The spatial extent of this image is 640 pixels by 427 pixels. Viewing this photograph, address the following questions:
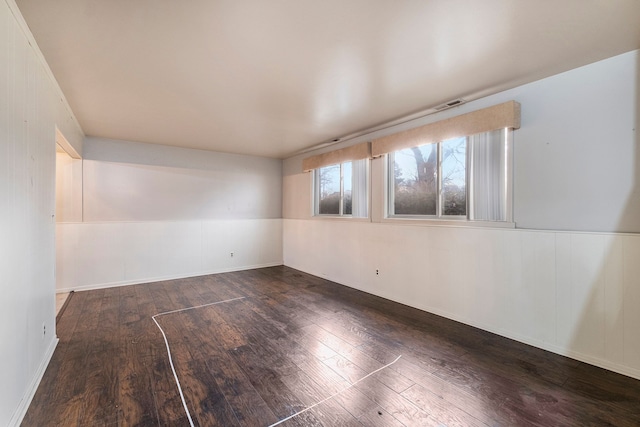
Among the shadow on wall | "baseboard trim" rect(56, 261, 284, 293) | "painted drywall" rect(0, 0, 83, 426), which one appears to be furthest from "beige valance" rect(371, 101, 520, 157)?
"baseboard trim" rect(56, 261, 284, 293)

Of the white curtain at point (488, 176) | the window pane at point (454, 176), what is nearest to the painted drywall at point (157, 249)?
the window pane at point (454, 176)

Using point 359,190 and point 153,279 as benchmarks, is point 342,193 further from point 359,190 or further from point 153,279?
point 153,279

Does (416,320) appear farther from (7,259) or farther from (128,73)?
(128,73)

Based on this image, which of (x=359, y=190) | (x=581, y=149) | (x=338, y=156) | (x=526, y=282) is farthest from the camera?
(x=338, y=156)

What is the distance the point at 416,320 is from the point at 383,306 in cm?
55

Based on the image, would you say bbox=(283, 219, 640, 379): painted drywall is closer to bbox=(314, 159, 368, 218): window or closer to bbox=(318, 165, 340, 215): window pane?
bbox=(314, 159, 368, 218): window

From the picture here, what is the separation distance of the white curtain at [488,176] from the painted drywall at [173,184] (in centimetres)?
433

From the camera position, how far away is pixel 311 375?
215cm

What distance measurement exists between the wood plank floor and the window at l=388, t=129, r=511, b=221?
1.30 metres

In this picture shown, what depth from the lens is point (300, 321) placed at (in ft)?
10.5

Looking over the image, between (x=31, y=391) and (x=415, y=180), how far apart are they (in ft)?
13.4

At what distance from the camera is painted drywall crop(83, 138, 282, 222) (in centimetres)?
460

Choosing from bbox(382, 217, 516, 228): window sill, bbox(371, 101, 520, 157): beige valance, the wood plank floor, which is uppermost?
bbox(371, 101, 520, 157): beige valance

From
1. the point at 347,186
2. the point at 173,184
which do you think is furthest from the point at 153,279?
the point at 347,186
